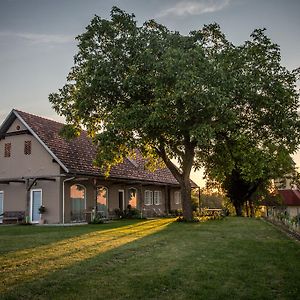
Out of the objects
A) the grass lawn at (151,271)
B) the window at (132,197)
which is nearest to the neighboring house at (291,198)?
the window at (132,197)

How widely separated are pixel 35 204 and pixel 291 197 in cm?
3799

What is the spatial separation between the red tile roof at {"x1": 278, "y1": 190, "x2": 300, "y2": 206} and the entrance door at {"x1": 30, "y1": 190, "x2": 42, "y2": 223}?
35044 millimetres

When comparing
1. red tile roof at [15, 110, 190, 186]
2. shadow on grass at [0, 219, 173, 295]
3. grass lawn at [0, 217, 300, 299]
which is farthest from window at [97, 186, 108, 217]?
grass lawn at [0, 217, 300, 299]

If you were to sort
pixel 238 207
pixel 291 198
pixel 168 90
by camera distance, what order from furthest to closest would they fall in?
1. pixel 291 198
2. pixel 238 207
3. pixel 168 90

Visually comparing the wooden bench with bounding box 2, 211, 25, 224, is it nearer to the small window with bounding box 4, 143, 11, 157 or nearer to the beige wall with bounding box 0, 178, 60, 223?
Result: the beige wall with bounding box 0, 178, 60, 223

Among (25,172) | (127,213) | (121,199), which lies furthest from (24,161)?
(127,213)

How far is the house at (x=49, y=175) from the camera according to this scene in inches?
1064

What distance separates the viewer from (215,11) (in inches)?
628

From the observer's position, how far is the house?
27016mm

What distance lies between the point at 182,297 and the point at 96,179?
2351cm

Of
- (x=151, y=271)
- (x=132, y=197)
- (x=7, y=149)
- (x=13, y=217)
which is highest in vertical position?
(x=7, y=149)

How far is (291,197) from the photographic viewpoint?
176 feet

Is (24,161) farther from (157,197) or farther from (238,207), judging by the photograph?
(238,207)

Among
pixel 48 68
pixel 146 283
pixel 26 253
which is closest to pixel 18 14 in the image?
pixel 48 68
